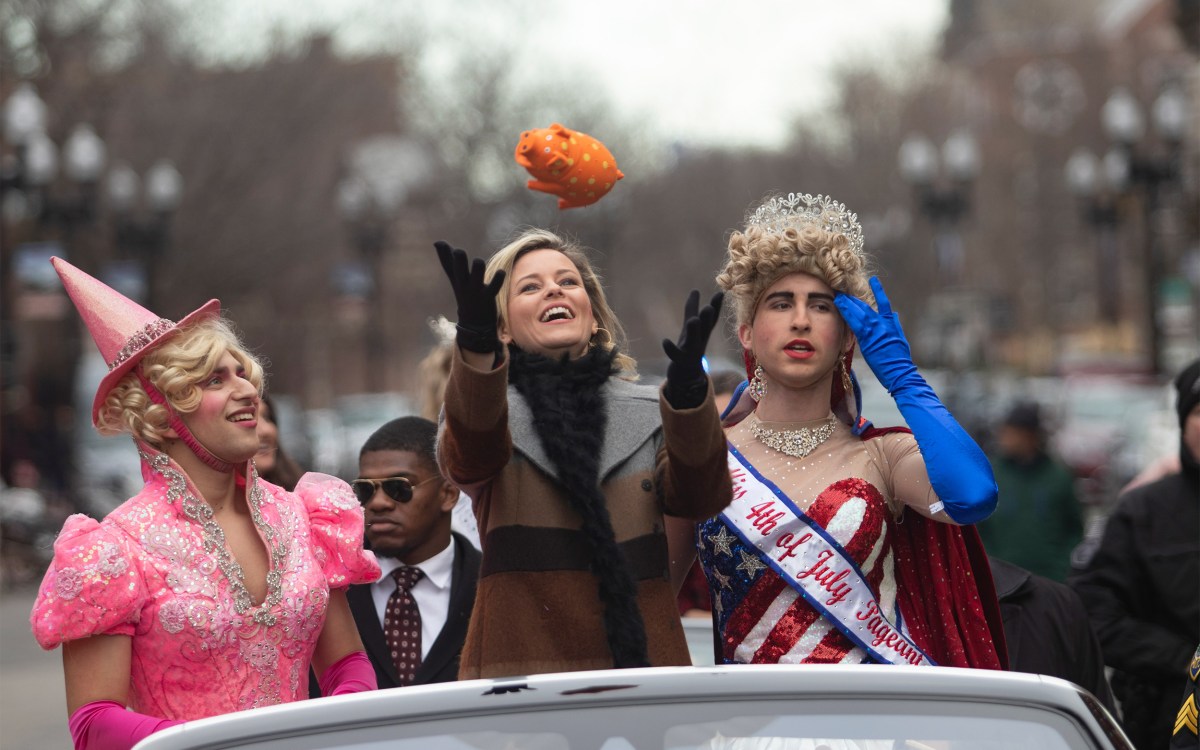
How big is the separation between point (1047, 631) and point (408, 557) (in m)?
1.80

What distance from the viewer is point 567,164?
3.97 meters

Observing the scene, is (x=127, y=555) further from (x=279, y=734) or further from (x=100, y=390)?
(x=279, y=734)

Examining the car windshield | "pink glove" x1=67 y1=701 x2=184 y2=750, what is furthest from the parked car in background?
"pink glove" x1=67 y1=701 x2=184 y2=750

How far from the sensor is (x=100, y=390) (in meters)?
3.60

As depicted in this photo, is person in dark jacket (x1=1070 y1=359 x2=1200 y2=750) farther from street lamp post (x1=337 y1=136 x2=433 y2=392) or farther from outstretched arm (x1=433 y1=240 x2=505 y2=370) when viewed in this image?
street lamp post (x1=337 y1=136 x2=433 y2=392)

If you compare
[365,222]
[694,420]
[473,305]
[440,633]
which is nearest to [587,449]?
[694,420]

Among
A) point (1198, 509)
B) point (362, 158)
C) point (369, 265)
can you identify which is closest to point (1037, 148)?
point (362, 158)

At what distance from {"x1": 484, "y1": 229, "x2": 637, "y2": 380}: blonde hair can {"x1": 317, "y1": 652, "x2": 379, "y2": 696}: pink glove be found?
0.82m

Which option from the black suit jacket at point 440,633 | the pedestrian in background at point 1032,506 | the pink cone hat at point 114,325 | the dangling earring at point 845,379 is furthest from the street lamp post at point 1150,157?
the pink cone hat at point 114,325

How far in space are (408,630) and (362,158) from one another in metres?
44.2

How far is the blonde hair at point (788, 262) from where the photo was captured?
3848mm

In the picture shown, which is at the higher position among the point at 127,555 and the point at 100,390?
the point at 100,390

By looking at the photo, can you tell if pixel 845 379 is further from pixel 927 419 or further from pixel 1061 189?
pixel 1061 189

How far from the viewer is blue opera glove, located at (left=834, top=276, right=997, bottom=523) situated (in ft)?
11.5
